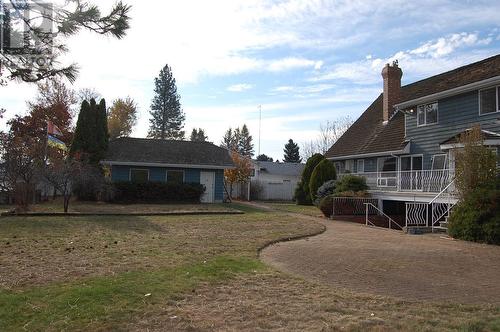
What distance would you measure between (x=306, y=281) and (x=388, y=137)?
2131 centimetres

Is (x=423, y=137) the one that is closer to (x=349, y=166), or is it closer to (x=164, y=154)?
(x=349, y=166)

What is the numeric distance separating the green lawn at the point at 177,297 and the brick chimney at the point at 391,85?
2114 cm

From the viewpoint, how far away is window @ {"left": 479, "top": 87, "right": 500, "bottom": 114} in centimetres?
1934

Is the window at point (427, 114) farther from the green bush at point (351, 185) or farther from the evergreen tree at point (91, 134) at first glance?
the evergreen tree at point (91, 134)

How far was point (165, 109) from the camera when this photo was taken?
242ft

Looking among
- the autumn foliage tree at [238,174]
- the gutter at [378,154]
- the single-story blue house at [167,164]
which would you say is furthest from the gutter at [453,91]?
the autumn foliage tree at [238,174]

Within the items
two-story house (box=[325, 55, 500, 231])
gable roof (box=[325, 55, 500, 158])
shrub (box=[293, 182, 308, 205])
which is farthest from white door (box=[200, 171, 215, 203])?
two-story house (box=[325, 55, 500, 231])

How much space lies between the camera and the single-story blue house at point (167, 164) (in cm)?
3164

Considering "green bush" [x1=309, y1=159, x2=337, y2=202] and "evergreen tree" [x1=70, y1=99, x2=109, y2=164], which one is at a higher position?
"evergreen tree" [x1=70, y1=99, x2=109, y2=164]

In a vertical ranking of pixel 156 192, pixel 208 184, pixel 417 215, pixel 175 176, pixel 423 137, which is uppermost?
pixel 423 137

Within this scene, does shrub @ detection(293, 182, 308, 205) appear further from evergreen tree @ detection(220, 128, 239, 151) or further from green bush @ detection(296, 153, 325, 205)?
evergreen tree @ detection(220, 128, 239, 151)

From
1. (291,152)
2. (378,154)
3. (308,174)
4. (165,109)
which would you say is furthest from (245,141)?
(378,154)

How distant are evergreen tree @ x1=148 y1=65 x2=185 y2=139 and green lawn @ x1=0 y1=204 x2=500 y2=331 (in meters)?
63.2

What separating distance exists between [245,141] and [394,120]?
254 feet
